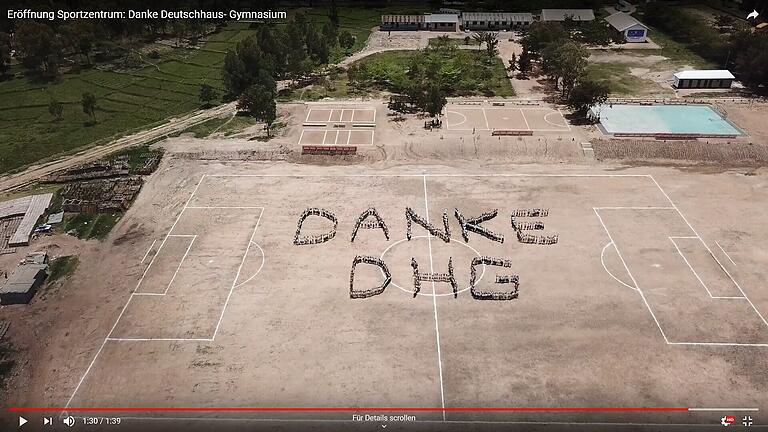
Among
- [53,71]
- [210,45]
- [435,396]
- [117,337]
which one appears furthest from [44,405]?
[210,45]

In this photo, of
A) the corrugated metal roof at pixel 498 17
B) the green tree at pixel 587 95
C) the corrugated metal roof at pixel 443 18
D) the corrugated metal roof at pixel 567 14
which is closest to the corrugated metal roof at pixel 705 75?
the green tree at pixel 587 95

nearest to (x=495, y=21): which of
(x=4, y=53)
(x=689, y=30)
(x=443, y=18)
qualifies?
(x=443, y=18)

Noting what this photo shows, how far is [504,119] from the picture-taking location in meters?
117

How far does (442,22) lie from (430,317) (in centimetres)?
14643

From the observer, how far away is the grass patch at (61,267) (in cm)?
7306

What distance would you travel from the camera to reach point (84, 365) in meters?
59.5

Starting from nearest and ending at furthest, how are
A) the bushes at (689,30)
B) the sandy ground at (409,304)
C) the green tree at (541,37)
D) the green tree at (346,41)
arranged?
1. the sandy ground at (409,304)
2. the green tree at (541,37)
3. the bushes at (689,30)
4. the green tree at (346,41)

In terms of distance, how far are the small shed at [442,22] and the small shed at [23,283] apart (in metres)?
150

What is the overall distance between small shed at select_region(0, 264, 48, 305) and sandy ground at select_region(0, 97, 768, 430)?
1947mm

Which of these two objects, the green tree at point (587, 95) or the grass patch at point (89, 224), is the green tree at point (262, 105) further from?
the green tree at point (587, 95)

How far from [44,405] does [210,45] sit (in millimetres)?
145140

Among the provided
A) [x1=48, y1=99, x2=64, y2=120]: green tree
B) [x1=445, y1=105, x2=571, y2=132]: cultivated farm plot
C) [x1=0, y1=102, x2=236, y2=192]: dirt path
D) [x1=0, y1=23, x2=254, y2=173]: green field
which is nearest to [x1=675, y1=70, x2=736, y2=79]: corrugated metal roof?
[x1=445, y1=105, x2=571, y2=132]: cultivated farm plot

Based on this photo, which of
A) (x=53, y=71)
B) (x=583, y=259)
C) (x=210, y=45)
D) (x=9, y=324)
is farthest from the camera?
(x=210, y=45)

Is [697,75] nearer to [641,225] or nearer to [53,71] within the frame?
[641,225]
